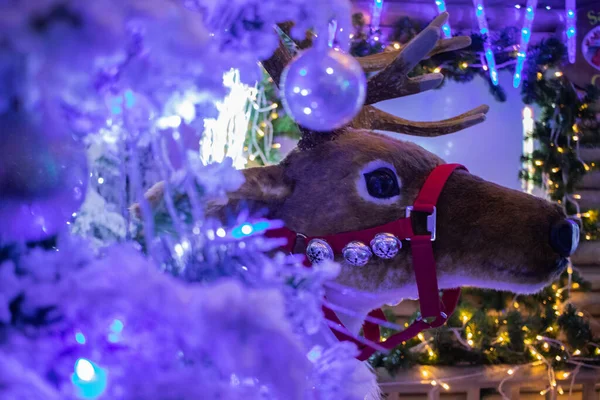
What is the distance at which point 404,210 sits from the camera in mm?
916

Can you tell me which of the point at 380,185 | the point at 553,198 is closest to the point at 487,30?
the point at 553,198

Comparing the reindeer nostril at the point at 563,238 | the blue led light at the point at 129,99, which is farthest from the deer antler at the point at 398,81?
the blue led light at the point at 129,99

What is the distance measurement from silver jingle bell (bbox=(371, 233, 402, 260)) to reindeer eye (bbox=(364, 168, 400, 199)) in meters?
0.08

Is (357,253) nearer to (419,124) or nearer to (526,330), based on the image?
(419,124)

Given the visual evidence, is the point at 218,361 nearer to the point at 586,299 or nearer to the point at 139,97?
the point at 139,97

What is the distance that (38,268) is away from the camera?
1.06 ft

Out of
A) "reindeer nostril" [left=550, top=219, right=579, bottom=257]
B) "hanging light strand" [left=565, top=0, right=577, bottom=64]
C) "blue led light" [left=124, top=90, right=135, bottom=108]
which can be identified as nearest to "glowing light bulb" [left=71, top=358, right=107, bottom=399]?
"blue led light" [left=124, top=90, right=135, bottom=108]

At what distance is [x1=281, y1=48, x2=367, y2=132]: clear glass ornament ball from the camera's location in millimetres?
497

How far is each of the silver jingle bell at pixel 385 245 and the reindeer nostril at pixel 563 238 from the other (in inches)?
9.8

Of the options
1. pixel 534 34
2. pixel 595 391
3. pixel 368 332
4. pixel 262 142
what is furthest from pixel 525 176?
pixel 368 332

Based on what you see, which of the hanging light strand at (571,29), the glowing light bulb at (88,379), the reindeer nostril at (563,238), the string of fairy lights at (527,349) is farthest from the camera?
the hanging light strand at (571,29)

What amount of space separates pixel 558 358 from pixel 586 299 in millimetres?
510

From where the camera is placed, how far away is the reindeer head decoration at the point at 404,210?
859mm

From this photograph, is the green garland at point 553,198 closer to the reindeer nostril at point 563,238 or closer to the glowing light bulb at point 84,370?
the reindeer nostril at point 563,238
